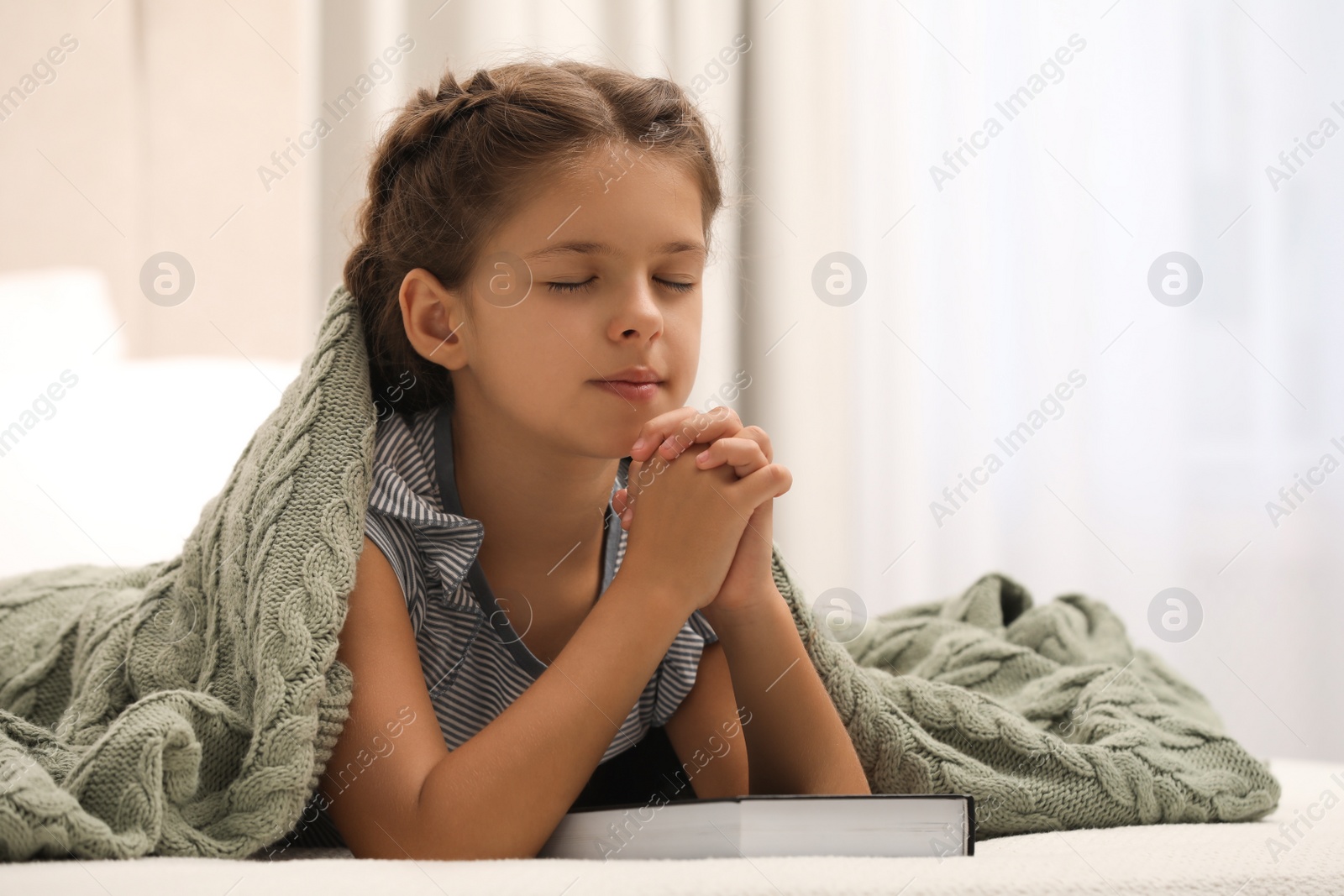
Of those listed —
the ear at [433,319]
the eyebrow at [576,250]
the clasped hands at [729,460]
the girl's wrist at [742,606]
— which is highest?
the eyebrow at [576,250]

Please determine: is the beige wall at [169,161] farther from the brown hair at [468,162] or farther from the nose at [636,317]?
the nose at [636,317]

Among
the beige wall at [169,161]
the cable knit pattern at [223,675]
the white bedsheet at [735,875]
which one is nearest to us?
the white bedsheet at [735,875]

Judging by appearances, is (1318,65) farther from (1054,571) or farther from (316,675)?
(316,675)

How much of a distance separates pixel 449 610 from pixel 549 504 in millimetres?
125

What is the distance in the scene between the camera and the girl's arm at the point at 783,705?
866 millimetres

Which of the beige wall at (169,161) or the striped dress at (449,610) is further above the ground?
the beige wall at (169,161)

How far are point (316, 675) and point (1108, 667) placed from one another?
756mm

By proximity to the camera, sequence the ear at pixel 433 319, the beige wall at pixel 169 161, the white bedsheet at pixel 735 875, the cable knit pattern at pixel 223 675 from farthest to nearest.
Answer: the beige wall at pixel 169 161, the ear at pixel 433 319, the cable knit pattern at pixel 223 675, the white bedsheet at pixel 735 875

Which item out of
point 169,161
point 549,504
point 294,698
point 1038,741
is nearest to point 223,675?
point 294,698

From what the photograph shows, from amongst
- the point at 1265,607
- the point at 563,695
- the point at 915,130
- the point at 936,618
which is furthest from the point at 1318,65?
the point at 563,695

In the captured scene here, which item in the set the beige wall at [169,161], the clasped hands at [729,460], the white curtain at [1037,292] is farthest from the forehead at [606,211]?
the beige wall at [169,161]

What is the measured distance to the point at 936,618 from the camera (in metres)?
1.24

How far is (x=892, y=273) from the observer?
2270mm

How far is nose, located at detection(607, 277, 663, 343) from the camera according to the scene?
2.65ft
